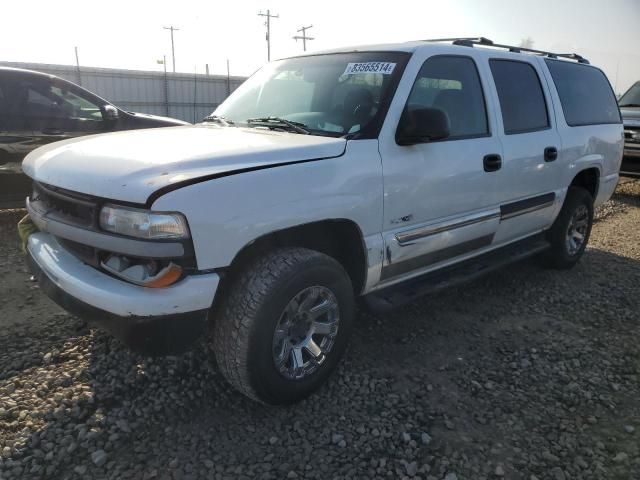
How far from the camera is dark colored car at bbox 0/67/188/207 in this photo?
5.61 metres

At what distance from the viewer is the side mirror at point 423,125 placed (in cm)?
287

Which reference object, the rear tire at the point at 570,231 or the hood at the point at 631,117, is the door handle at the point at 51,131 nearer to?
the rear tire at the point at 570,231

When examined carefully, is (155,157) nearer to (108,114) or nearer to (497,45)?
(497,45)

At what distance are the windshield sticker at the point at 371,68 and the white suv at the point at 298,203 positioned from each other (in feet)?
0.04

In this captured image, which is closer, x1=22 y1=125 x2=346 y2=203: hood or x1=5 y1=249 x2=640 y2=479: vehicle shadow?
x1=22 y1=125 x2=346 y2=203: hood

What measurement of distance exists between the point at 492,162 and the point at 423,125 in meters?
0.95

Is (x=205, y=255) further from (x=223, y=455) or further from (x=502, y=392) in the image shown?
(x=502, y=392)

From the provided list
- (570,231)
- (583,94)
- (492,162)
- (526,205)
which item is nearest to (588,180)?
(570,231)

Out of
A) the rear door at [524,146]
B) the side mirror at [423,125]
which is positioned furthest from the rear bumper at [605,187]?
the side mirror at [423,125]

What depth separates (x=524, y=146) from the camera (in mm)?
3926

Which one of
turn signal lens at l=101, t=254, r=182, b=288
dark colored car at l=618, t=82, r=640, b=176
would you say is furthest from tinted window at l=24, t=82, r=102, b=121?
dark colored car at l=618, t=82, r=640, b=176

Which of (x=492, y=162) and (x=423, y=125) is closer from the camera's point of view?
(x=423, y=125)

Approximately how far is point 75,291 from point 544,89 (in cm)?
393

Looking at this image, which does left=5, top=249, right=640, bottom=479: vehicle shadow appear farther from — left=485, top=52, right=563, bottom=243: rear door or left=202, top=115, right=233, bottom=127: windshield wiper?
left=202, top=115, right=233, bottom=127: windshield wiper
